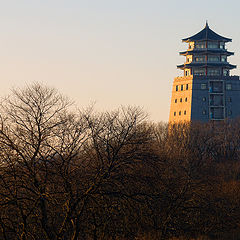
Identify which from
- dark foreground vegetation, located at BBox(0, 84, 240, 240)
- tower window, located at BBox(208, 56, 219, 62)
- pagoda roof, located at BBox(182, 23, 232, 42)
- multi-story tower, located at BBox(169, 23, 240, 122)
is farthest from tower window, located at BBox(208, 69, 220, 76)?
dark foreground vegetation, located at BBox(0, 84, 240, 240)

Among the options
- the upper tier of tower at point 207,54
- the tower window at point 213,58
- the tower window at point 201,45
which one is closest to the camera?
the upper tier of tower at point 207,54

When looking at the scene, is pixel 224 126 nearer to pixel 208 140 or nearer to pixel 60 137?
pixel 208 140

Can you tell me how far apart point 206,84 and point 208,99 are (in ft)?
9.63

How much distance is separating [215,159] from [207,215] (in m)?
40.6

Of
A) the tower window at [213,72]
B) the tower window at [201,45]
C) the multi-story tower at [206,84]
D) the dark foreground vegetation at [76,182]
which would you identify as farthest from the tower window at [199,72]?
the dark foreground vegetation at [76,182]

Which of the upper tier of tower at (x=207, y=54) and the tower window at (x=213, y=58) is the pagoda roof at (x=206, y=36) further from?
the tower window at (x=213, y=58)

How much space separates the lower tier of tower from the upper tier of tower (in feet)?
10.2

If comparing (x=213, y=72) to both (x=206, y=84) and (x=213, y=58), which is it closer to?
(x=213, y=58)

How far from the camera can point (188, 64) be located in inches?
4003

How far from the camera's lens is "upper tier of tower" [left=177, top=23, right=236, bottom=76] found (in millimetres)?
101125

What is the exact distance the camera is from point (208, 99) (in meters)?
98.2

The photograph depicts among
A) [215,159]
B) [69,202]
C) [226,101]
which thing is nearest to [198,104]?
[226,101]

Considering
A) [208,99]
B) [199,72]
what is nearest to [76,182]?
[208,99]

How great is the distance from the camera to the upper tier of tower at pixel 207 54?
10112 centimetres
